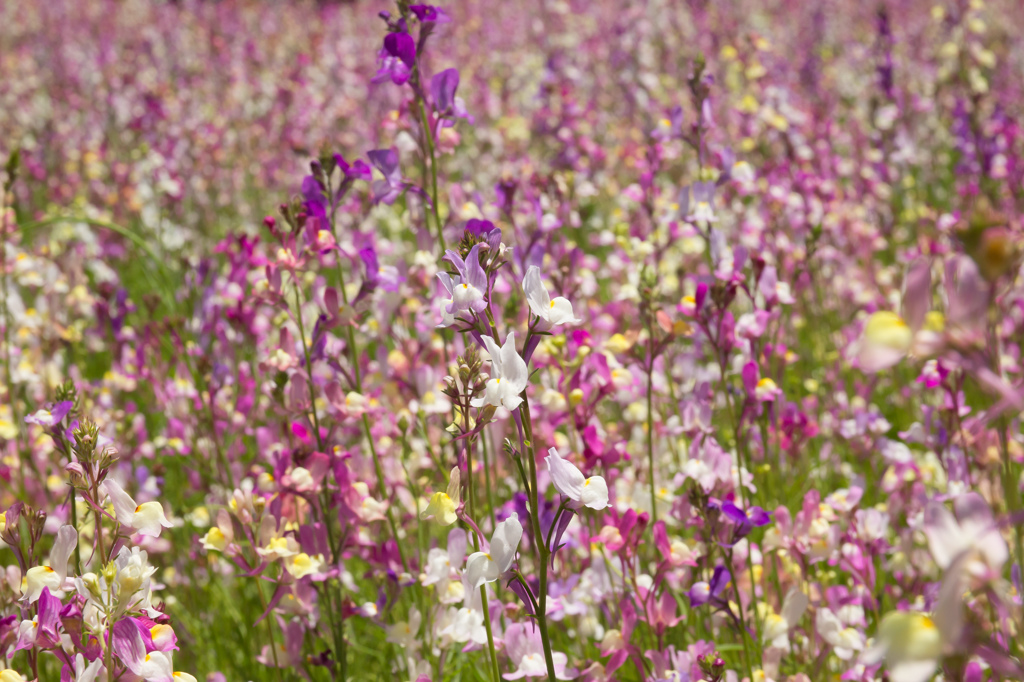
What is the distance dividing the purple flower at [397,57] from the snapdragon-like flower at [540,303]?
1065 mm

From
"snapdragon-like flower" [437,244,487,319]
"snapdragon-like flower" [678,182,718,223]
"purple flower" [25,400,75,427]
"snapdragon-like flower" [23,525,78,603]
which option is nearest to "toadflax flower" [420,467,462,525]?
"snapdragon-like flower" [437,244,487,319]

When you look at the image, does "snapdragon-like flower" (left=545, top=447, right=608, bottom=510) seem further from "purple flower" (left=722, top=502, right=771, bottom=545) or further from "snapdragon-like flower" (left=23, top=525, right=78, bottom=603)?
"snapdragon-like flower" (left=23, top=525, right=78, bottom=603)

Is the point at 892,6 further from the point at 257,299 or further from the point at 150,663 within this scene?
the point at 150,663

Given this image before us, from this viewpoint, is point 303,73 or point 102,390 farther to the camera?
point 303,73

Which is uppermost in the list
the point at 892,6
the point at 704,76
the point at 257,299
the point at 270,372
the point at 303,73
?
the point at 892,6

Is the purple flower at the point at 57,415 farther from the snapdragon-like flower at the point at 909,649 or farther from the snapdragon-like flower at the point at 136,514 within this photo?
the snapdragon-like flower at the point at 909,649

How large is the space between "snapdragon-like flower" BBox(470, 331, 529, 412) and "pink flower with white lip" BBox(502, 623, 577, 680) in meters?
0.76

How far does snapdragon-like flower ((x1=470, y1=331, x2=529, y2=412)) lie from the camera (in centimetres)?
145

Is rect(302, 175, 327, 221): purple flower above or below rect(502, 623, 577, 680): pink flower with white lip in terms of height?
above

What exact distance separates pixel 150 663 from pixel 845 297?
176 inches

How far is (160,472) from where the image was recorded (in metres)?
3.45

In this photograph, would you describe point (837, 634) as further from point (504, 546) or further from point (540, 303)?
point (540, 303)

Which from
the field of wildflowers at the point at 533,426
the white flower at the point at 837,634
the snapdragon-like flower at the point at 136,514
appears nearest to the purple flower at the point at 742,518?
the field of wildflowers at the point at 533,426

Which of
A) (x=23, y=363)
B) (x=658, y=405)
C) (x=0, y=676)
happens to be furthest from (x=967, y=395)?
(x=23, y=363)
